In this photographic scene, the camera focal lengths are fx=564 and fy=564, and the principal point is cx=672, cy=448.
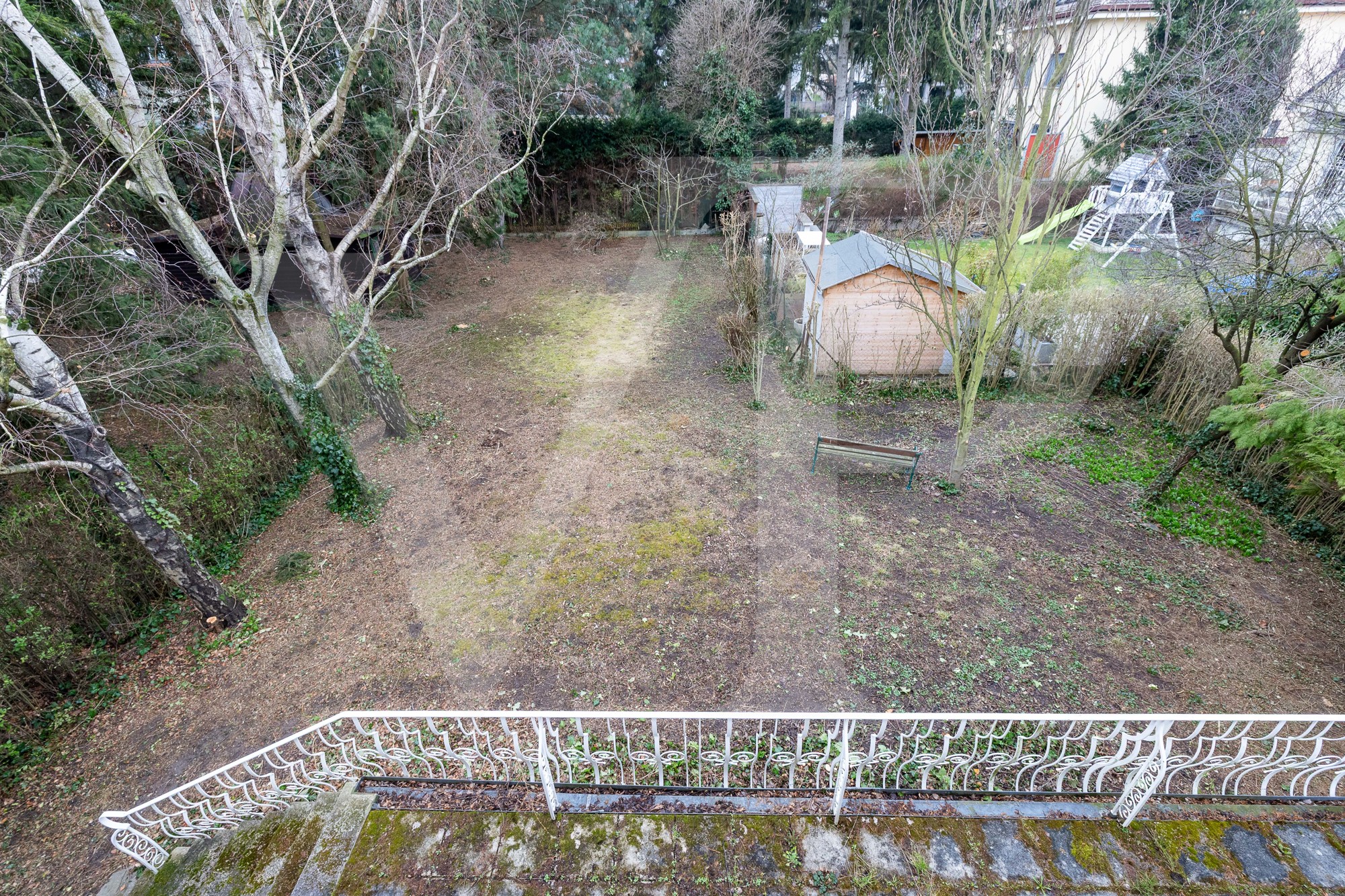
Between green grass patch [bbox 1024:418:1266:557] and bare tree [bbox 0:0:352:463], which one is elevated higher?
bare tree [bbox 0:0:352:463]

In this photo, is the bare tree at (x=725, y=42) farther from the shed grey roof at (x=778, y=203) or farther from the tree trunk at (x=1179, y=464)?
the tree trunk at (x=1179, y=464)

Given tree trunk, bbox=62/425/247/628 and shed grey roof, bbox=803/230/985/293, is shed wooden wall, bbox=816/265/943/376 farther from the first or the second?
tree trunk, bbox=62/425/247/628

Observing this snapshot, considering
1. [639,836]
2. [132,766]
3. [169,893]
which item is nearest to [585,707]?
[639,836]

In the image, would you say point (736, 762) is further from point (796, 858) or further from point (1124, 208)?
point (1124, 208)

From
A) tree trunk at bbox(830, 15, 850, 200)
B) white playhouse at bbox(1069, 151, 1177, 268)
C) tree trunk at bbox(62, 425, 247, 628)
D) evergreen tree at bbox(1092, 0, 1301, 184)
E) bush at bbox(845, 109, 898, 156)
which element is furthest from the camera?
bush at bbox(845, 109, 898, 156)

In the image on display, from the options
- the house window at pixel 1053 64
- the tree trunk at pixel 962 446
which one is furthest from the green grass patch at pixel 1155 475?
the house window at pixel 1053 64

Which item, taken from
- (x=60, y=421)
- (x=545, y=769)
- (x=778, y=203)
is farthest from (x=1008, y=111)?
(x=778, y=203)

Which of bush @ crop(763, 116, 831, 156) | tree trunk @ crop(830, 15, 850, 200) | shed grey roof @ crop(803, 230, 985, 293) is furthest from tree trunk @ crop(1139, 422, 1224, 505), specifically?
bush @ crop(763, 116, 831, 156)
